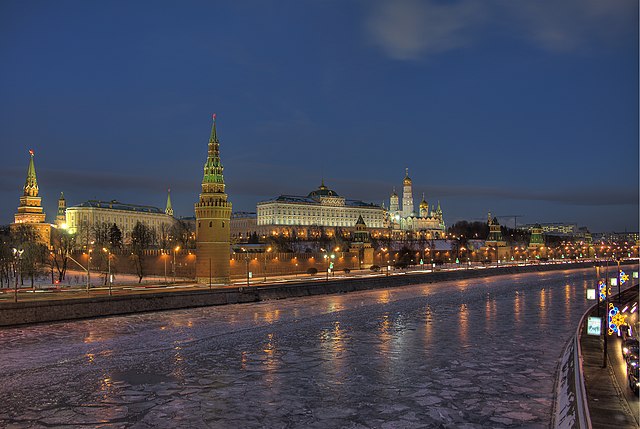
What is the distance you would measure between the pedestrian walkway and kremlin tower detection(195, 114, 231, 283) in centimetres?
3421

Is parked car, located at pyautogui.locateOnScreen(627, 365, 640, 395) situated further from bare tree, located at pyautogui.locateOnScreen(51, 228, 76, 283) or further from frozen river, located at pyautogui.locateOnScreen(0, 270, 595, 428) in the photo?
bare tree, located at pyautogui.locateOnScreen(51, 228, 76, 283)

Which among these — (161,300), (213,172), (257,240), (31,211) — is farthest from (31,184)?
(161,300)

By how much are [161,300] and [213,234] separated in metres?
15.6

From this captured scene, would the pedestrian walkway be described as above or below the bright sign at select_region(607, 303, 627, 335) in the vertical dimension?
below

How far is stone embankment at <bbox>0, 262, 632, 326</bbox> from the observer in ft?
92.5

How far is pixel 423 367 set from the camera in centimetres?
1875

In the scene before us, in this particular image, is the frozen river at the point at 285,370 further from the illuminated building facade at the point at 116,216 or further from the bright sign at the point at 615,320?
the illuminated building facade at the point at 116,216

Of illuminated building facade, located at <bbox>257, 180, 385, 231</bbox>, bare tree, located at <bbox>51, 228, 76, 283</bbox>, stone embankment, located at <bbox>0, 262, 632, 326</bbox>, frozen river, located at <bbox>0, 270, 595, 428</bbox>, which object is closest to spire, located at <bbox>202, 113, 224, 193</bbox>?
stone embankment, located at <bbox>0, 262, 632, 326</bbox>

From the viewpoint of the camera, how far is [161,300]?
34594 mm

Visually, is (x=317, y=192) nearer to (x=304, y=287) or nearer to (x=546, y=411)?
(x=304, y=287)

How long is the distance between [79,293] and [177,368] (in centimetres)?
2220

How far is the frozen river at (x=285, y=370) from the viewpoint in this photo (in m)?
13.6

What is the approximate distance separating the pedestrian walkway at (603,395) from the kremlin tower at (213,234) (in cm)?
3421

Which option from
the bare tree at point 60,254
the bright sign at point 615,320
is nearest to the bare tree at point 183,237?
the bare tree at point 60,254
